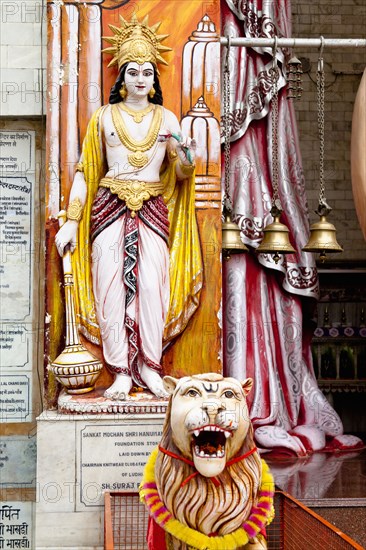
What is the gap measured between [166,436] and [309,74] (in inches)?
278

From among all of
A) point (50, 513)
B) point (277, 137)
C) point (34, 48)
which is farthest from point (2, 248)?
point (277, 137)

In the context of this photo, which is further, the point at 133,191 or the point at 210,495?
the point at 133,191

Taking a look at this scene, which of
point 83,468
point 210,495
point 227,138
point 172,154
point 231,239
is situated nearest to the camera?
point 210,495

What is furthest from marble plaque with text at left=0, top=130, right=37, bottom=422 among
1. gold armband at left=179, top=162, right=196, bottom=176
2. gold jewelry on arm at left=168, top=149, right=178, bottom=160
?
gold armband at left=179, top=162, right=196, bottom=176

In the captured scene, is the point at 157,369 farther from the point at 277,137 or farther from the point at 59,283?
the point at 277,137

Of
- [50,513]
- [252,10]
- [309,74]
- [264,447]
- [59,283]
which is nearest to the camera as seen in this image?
[50,513]

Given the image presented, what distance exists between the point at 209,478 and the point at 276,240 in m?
3.26

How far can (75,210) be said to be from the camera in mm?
6660

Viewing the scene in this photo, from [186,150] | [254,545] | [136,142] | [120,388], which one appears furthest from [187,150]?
[254,545]

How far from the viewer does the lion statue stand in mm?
4188

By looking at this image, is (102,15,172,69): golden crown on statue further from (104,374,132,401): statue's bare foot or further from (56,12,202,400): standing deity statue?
(104,374,132,401): statue's bare foot

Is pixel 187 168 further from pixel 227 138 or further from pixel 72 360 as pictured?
pixel 72 360

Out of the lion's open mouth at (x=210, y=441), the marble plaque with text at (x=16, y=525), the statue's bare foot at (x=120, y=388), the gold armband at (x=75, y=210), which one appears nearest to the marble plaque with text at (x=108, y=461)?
the statue's bare foot at (x=120, y=388)

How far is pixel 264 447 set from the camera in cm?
759
